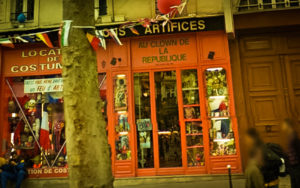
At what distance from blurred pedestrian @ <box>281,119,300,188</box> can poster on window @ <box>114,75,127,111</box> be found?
16.2 ft

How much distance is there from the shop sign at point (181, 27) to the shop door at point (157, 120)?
4.18 feet

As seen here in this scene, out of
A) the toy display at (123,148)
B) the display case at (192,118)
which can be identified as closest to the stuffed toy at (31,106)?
the toy display at (123,148)

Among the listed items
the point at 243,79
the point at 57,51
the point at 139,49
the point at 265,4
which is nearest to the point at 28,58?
the point at 57,51

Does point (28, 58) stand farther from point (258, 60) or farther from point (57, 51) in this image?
point (258, 60)

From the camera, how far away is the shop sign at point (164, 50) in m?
8.49

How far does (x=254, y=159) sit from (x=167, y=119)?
473cm

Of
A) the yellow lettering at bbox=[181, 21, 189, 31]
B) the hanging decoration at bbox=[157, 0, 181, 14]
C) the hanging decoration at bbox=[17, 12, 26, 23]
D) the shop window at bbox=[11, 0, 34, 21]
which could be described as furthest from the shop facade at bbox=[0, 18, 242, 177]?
the hanging decoration at bbox=[157, 0, 181, 14]

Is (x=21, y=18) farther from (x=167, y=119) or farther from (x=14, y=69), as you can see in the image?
(x=167, y=119)

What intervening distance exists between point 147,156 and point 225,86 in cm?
321

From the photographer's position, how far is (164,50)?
339 inches

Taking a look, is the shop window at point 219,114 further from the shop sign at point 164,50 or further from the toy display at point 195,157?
the shop sign at point 164,50

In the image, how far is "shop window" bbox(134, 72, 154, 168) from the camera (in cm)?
824

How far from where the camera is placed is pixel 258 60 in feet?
27.6

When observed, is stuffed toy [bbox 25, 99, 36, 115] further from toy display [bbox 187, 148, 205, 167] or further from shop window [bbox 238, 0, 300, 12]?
shop window [bbox 238, 0, 300, 12]
